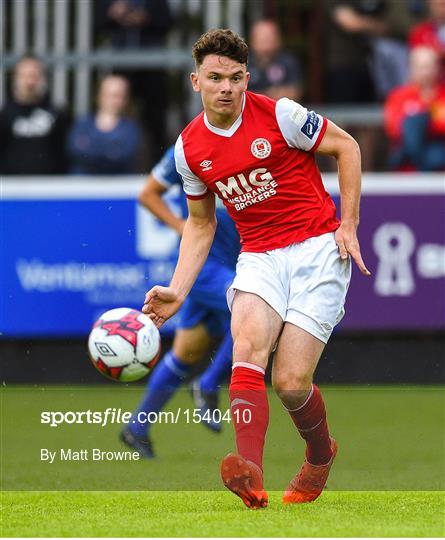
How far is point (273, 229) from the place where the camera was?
659 centimetres

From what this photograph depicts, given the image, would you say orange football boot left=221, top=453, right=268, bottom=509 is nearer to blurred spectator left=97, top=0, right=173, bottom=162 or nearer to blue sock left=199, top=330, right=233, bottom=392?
blue sock left=199, top=330, right=233, bottom=392

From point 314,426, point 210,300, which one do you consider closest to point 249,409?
point 314,426

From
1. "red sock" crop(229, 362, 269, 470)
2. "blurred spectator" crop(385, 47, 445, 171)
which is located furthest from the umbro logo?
"blurred spectator" crop(385, 47, 445, 171)

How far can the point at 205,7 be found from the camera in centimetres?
1301

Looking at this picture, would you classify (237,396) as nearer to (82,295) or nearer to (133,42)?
(82,295)

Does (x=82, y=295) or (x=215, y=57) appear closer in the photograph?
(x=215, y=57)

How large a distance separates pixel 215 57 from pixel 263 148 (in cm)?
49

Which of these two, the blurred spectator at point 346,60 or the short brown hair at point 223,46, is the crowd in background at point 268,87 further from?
the short brown hair at point 223,46

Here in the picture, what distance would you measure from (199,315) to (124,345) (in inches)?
99.6

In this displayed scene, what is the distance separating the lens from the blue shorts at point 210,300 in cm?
904

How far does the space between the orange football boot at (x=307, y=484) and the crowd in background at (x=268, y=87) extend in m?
5.96

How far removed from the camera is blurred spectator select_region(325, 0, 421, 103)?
42.7 feet

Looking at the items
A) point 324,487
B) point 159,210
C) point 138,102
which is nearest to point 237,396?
point 324,487

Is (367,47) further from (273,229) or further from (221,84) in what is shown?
(221,84)
